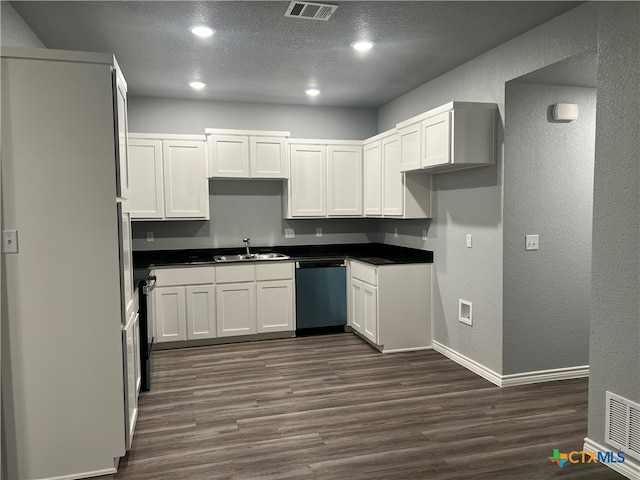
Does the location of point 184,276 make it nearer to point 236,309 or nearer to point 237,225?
point 236,309

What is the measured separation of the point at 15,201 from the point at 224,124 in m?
3.31

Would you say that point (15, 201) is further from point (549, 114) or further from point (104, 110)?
point (549, 114)

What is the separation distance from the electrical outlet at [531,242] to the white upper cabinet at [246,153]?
8.66 ft

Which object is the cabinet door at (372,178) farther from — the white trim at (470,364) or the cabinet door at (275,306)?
the white trim at (470,364)

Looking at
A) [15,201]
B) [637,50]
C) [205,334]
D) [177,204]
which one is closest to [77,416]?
[15,201]

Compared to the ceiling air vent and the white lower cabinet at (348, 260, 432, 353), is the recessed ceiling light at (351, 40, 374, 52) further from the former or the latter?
the white lower cabinet at (348, 260, 432, 353)

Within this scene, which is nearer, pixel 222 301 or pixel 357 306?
pixel 222 301

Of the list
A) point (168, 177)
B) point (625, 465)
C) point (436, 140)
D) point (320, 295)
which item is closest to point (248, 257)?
point (320, 295)

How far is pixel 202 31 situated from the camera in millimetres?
3125

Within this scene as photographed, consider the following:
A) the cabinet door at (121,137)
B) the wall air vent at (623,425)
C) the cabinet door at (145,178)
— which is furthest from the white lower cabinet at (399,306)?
the cabinet door at (121,137)

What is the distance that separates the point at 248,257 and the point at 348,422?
8.59ft

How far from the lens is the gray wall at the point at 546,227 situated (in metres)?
3.54

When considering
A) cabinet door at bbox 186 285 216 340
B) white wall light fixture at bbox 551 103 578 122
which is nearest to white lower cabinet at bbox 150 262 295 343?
cabinet door at bbox 186 285 216 340

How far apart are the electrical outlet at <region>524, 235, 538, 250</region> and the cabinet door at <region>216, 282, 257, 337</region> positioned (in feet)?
8.78
